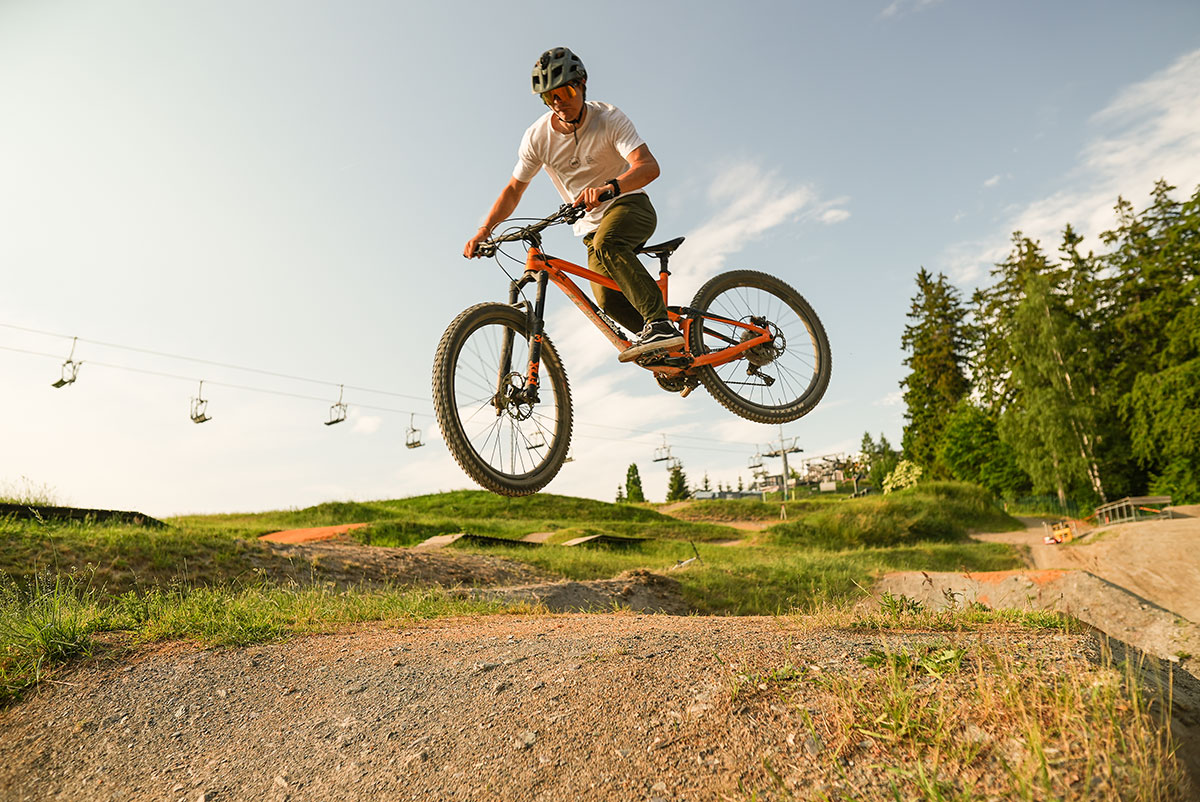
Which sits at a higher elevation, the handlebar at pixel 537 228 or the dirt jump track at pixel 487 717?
the handlebar at pixel 537 228

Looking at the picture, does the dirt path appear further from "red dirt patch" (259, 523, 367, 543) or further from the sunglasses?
"red dirt patch" (259, 523, 367, 543)

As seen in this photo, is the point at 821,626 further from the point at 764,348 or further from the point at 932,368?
the point at 932,368

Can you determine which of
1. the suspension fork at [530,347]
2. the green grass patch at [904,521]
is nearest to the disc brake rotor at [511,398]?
the suspension fork at [530,347]

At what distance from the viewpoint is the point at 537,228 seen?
4.95 meters

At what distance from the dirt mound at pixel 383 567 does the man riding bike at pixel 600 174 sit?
8.36 m

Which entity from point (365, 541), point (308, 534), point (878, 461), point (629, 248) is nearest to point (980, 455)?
point (878, 461)

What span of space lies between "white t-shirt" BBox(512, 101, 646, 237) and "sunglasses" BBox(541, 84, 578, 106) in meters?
0.26

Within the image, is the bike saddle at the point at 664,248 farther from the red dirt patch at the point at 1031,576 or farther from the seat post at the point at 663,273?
the red dirt patch at the point at 1031,576

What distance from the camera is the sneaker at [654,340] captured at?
4898 mm

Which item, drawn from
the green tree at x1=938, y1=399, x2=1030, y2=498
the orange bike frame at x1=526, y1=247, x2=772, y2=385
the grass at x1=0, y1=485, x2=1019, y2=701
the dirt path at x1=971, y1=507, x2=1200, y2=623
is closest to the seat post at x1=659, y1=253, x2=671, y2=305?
the orange bike frame at x1=526, y1=247, x2=772, y2=385

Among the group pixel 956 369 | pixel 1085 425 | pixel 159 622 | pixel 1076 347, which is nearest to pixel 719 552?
pixel 159 622

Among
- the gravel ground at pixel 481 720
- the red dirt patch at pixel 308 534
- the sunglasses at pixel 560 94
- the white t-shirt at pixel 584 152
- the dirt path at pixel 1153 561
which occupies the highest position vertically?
the sunglasses at pixel 560 94

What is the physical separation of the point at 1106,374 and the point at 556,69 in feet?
143

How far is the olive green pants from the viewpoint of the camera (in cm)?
487
